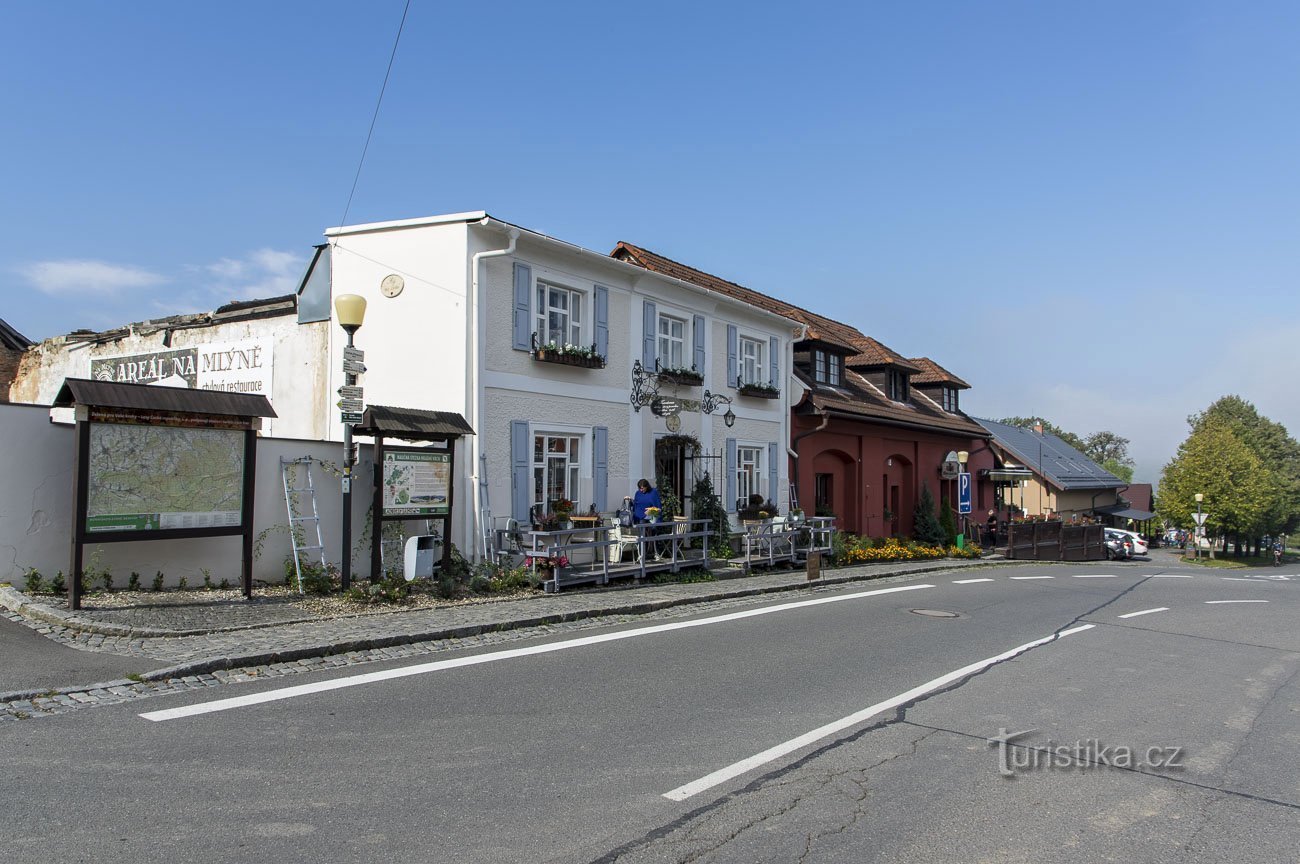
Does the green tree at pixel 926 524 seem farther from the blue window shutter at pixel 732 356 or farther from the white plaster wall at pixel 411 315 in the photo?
the white plaster wall at pixel 411 315

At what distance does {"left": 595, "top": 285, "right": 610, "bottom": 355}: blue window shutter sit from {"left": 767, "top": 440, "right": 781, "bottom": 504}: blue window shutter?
22.9 ft

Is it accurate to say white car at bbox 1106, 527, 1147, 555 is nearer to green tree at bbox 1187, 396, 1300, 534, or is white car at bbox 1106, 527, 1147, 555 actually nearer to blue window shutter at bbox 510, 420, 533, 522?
green tree at bbox 1187, 396, 1300, 534

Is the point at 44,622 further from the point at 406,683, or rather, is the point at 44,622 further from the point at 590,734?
the point at 590,734

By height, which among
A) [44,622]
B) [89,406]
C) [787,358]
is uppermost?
[787,358]

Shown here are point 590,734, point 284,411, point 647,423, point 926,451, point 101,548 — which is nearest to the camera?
point 590,734

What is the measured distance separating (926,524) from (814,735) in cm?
2393

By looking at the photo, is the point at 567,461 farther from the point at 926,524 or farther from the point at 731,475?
the point at 926,524

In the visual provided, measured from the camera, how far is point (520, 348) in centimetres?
1552

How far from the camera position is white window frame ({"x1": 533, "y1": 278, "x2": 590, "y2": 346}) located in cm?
1612

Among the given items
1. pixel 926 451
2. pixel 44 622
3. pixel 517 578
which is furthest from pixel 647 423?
pixel 926 451

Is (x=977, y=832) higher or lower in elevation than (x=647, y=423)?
lower

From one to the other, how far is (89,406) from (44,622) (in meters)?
2.19

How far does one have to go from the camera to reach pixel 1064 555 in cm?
3456

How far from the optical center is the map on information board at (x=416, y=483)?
12.5m
